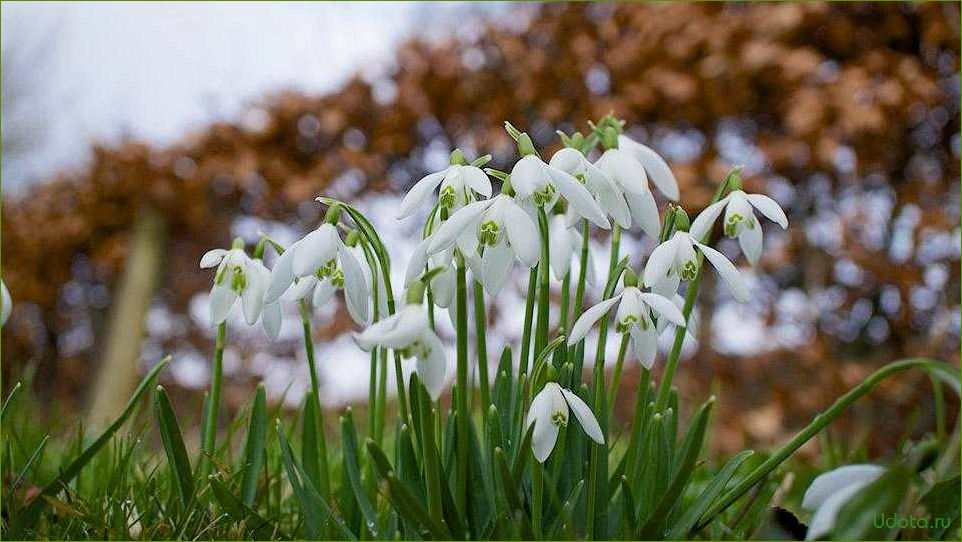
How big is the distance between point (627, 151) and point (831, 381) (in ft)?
6.03

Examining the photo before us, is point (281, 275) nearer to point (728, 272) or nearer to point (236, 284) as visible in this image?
point (236, 284)

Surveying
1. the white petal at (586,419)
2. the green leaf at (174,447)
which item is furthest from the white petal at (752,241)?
the green leaf at (174,447)

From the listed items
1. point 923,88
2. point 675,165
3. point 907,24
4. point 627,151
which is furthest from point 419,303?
point 907,24

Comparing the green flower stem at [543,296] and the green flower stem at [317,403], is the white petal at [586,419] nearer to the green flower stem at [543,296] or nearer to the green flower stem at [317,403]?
the green flower stem at [543,296]

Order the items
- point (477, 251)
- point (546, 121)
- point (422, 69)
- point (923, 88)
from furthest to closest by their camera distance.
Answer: point (422, 69), point (546, 121), point (923, 88), point (477, 251)

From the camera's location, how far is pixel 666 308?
30.5 inches

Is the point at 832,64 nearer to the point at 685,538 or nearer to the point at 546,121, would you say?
the point at 546,121

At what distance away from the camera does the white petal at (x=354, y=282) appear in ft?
2.77

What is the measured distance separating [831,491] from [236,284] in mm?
648

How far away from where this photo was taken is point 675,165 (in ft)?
8.38

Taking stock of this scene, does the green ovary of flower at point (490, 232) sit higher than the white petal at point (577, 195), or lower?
lower

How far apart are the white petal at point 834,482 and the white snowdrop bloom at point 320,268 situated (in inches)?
18.7

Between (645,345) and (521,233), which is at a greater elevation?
(521,233)

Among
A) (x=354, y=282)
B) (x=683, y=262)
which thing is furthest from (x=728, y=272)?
(x=354, y=282)
